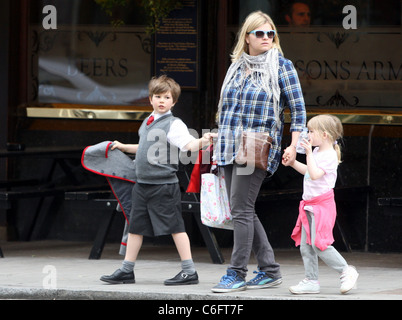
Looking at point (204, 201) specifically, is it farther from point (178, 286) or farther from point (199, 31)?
point (199, 31)

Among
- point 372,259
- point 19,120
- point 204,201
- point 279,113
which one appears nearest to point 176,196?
point 204,201

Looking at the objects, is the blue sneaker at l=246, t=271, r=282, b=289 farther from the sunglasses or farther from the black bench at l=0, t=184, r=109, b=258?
the black bench at l=0, t=184, r=109, b=258

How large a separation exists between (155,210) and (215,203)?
523 mm

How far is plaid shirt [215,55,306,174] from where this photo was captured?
6.60 metres

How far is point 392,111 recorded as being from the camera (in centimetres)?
923

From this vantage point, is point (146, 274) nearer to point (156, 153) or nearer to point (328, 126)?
point (156, 153)

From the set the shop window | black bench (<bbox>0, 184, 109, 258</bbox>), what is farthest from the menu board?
black bench (<bbox>0, 184, 109, 258</bbox>)

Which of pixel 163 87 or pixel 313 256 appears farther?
pixel 163 87

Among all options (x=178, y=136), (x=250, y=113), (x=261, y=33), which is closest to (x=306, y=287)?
(x=250, y=113)

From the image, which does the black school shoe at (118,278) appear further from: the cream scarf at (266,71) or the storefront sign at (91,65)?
the storefront sign at (91,65)

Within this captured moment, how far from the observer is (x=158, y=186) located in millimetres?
7098

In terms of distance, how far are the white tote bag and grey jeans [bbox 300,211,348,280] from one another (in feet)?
1.77

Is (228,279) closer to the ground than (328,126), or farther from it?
closer to the ground
